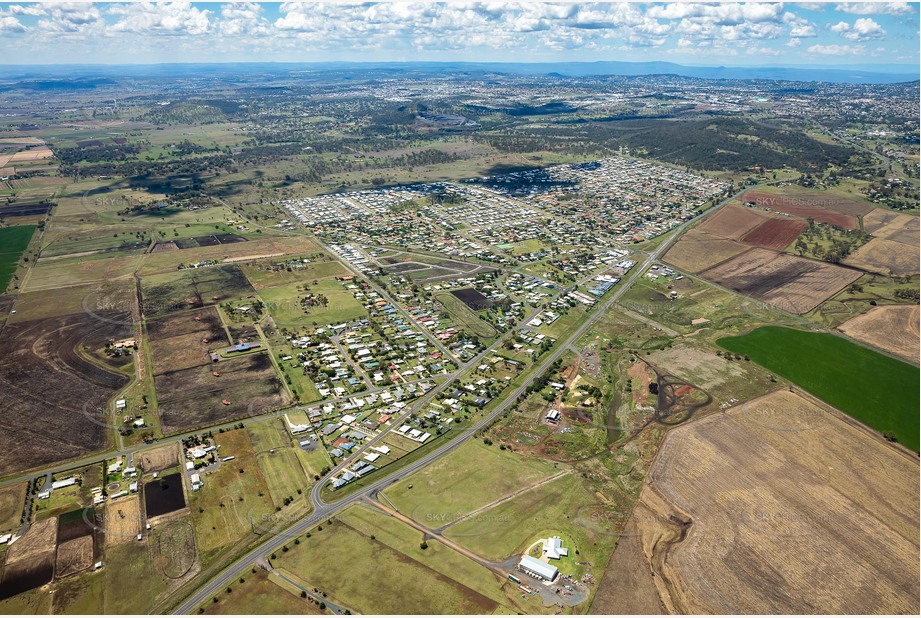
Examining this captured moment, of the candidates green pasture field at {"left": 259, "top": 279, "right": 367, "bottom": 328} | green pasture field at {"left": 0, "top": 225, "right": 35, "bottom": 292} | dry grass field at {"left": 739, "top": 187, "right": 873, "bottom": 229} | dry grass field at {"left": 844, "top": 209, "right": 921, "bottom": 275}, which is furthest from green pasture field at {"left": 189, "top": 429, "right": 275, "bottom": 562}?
dry grass field at {"left": 739, "top": 187, "right": 873, "bottom": 229}

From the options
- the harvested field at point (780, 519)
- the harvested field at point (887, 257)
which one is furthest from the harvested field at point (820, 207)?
the harvested field at point (780, 519)

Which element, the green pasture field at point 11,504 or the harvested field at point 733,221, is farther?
the harvested field at point 733,221

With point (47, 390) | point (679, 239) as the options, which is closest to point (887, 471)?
point (679, 239)

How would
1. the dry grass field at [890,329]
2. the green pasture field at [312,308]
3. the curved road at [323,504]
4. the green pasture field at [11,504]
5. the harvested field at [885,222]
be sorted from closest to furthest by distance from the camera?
1. the curved road at [323,504]
2. the green pasture field at [11,504]
3. the dry grass field at [890,329]
4. the green pasture field at [312,308]
5. the harvested field at [885,222]

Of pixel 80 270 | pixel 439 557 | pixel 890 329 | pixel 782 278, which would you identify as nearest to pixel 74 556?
pixel 439 557

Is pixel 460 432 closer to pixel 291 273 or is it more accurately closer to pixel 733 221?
pixel 291 273

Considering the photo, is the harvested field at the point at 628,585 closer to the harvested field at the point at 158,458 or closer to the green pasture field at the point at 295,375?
the green pasture field at the point at 295,375
